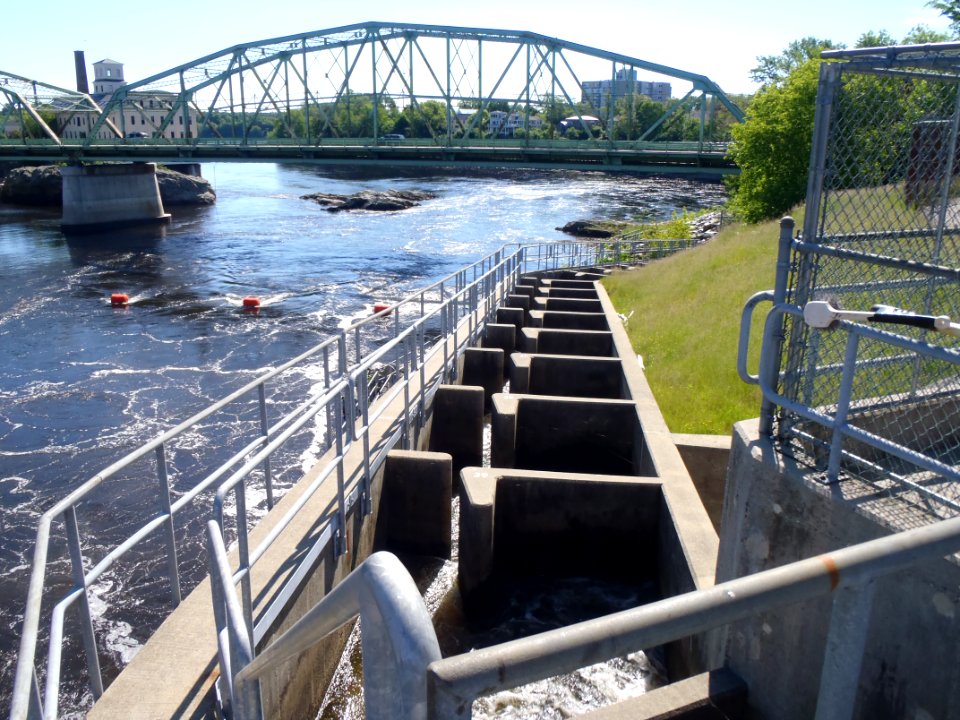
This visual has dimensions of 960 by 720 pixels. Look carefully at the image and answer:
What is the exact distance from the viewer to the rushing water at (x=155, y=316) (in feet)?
35.9

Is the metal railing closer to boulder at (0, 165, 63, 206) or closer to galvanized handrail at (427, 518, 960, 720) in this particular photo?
galvanized handrail at (427, 518, 960, 720)

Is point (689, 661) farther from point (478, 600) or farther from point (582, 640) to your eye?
point (582, 640)

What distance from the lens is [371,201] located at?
6762 centimetres

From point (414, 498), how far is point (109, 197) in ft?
178

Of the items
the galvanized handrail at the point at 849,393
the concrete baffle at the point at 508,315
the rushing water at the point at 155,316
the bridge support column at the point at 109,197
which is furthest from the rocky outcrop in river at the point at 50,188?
the galvanized handrail at the point at 849,393

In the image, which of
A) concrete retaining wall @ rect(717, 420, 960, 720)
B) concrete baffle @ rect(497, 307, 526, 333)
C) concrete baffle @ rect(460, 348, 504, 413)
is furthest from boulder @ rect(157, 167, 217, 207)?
concrete retaining wall @ rect(717, 420, 960, 720)

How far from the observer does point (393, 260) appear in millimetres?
40094

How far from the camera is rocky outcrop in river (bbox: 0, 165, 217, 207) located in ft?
221

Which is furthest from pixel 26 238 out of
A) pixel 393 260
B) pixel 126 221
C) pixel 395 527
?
pixel 395 527

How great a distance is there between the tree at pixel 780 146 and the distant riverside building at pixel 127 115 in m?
47.6

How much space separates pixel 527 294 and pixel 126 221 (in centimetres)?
4451

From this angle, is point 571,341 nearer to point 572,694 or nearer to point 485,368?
point 485,368

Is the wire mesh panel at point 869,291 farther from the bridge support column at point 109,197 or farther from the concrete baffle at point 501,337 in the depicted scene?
the bridge support column at point 109,197

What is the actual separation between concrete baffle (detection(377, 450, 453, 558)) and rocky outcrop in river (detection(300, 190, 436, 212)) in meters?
60.6
